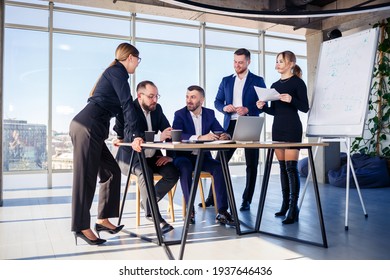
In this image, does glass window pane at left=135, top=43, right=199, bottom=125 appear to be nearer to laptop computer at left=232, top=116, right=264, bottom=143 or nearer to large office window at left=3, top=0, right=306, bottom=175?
large office window at left=3, top=0, right=306, bottom=175

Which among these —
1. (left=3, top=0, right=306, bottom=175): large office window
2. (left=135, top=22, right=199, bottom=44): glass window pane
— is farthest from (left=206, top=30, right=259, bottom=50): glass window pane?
(left=135, top=22, right=199, bottom=44): glass window pane

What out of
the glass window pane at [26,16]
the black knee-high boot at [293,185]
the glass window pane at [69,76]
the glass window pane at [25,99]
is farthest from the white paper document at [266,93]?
the glass window pane at [26,16]

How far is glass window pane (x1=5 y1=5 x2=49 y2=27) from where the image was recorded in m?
5.88

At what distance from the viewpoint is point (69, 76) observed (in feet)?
20.6

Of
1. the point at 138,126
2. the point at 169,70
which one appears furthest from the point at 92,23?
the point at 138,126

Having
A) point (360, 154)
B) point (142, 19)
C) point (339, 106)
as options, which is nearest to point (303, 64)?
point (360, 154)

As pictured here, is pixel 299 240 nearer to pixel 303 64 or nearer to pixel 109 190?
pixel 109 190

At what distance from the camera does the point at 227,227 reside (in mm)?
3111

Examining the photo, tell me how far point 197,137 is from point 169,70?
4.16 meters

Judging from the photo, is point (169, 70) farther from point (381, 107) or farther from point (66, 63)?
point (381, 107)

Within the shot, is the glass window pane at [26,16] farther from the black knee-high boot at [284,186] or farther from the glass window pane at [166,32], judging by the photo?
the black knee-high boot at [284,186]

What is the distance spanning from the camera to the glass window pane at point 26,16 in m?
5.88

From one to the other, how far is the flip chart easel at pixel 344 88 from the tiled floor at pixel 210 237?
0.41 m
